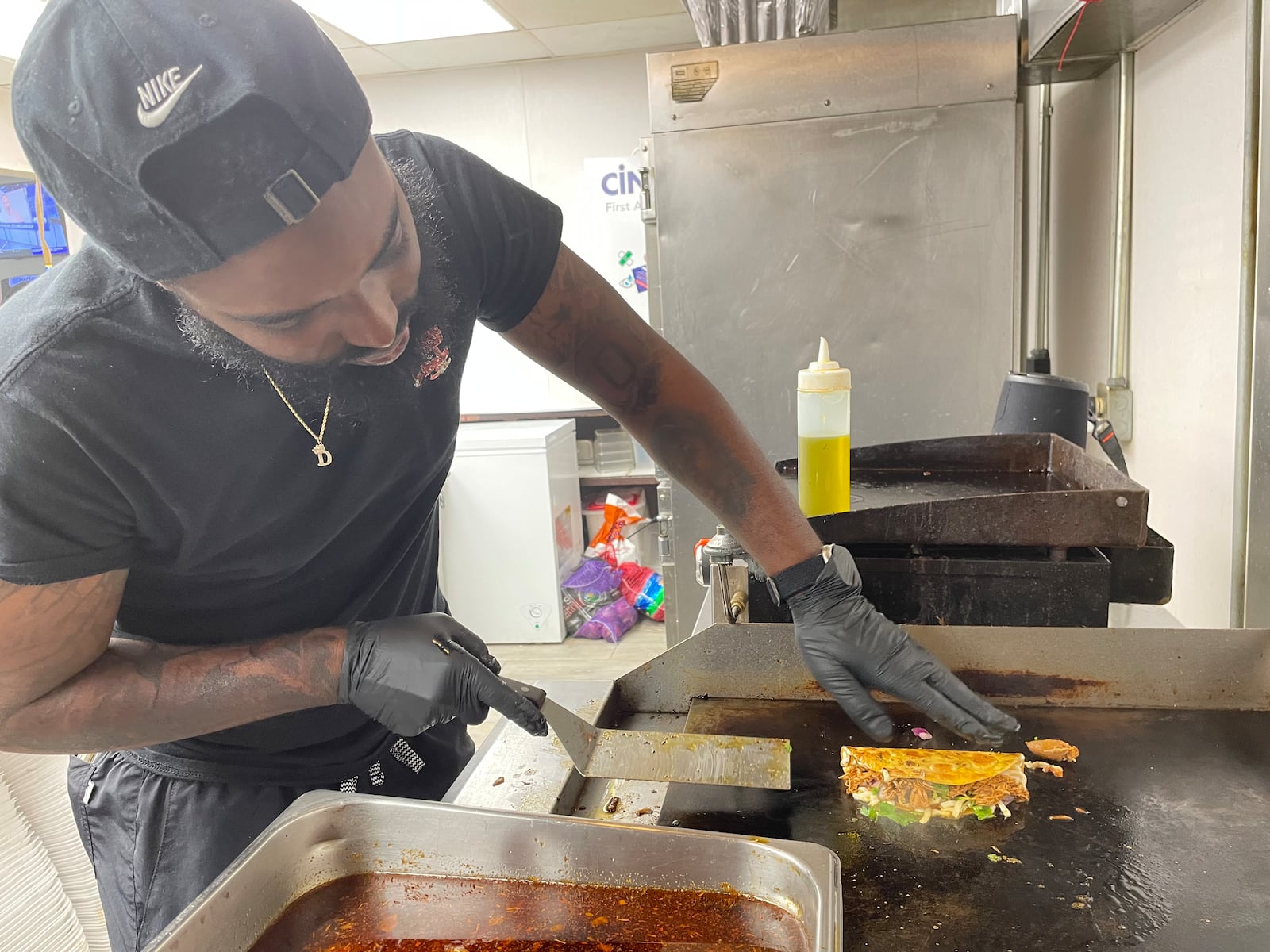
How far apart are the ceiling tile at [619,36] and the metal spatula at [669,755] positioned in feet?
10.4

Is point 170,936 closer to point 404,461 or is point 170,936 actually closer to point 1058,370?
point 404,461

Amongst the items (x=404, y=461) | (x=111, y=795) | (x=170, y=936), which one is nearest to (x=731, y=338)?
(x=404, y=461)

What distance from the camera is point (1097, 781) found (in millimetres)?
1075

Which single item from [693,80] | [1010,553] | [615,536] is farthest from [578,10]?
[1010,553]

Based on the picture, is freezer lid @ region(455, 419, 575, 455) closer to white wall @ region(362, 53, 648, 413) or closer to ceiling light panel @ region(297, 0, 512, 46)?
white wall @ region(362, 53, 648, 413)

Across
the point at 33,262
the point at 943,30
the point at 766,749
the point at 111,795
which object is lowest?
the point at 111,795

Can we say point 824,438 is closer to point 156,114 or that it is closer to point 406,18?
point 156,114

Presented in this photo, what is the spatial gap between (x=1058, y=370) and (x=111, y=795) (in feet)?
9.57

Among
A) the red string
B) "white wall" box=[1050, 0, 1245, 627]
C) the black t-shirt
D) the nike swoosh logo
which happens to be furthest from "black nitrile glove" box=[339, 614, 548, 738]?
the red string

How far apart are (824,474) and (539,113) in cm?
341

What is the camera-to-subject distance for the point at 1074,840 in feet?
3.19

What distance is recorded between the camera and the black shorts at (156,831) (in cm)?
123

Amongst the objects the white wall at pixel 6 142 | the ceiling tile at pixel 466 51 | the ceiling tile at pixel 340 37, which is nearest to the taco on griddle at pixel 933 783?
the ceiling tile at pixel 340 37

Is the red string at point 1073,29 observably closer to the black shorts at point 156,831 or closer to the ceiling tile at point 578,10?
the ceiling tile at point 578,10
